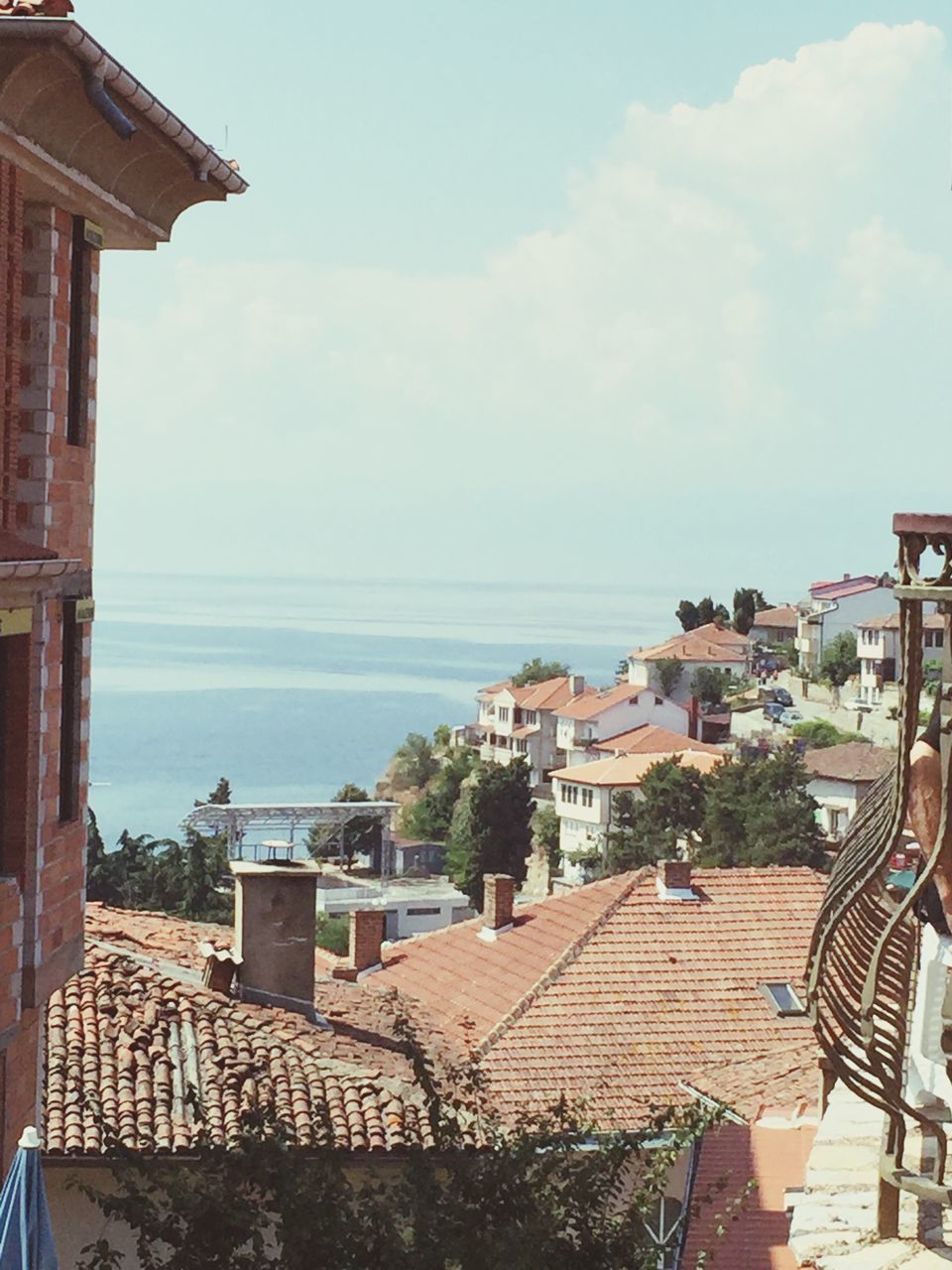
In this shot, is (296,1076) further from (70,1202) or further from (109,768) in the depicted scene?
(109,768)

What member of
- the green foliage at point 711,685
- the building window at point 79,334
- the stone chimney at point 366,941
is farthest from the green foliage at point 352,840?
the building window at point 79,334

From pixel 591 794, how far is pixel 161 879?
115 ft

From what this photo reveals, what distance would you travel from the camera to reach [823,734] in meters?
94.3

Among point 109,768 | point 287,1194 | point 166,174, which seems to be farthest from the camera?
point 109,768

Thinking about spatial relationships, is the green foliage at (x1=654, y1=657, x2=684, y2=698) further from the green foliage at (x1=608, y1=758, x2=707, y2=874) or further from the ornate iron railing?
the ornate iron railing

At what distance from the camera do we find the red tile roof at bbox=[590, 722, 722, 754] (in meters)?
92.8

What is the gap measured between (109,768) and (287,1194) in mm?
163090

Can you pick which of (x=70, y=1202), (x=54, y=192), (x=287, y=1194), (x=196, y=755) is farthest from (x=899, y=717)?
(x=196, y=755)

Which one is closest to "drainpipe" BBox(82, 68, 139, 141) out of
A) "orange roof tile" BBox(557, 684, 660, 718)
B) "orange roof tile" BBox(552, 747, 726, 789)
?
"orange roof tile" BBox(552, 747, 726, 789)

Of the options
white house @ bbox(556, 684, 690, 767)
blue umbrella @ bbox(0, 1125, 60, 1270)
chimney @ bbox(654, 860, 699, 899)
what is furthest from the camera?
white house @ bbox(556, 684, 690, 767)

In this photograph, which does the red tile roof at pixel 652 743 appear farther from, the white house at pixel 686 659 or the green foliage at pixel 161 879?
the green foliage at pixel 161 879

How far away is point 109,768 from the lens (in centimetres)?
16725

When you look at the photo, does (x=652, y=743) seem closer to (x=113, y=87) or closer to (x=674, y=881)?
(x=674, y=881)

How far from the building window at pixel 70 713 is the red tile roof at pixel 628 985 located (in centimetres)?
669
